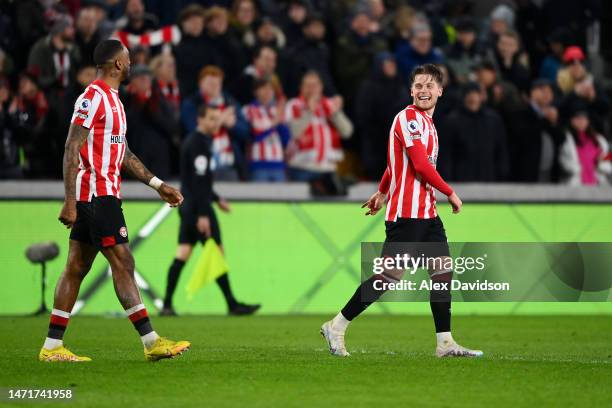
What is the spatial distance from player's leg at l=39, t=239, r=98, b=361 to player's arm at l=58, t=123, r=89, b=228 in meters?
0.46

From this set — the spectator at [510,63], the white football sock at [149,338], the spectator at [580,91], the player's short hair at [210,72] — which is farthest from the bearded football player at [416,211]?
the spectator at [510,63]

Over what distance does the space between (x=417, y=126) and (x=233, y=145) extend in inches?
320

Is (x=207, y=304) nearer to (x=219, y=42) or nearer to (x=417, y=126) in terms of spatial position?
(x=219, y=42)

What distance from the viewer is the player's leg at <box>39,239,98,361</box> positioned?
9773 millimetres

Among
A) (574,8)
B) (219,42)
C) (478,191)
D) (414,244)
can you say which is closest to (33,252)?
(219,42)

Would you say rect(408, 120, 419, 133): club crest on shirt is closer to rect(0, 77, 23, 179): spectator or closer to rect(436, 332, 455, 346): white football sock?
rect(436, 332, 455, 346): white football sock

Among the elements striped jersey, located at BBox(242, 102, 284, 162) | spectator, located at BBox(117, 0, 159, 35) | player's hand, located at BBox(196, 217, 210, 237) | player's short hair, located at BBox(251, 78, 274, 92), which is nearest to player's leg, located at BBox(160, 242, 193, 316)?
player's hand, located at BBox(196, 217, 210, 237)

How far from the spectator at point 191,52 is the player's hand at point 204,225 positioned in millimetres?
3334

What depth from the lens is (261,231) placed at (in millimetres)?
16719

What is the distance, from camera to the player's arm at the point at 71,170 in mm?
9312

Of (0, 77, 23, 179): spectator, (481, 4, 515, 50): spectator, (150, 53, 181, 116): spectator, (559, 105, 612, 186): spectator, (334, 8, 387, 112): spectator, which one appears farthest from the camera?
(481, 4, 515, 50): spectator

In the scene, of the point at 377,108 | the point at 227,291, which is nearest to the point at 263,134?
the point at 377,108

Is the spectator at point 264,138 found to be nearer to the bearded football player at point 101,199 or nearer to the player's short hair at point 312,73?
the player's short hair at point 312,73

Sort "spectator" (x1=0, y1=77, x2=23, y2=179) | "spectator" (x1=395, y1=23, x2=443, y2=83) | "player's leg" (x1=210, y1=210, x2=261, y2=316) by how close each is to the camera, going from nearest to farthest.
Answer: "player's leg" (x1=210, y1=210, x2=261, y2=316) < "spectator" (x1=0, y1=77, x2=23, y2=179) < "spectator" (x1=395, y1=23, x2=443, y2=83)
